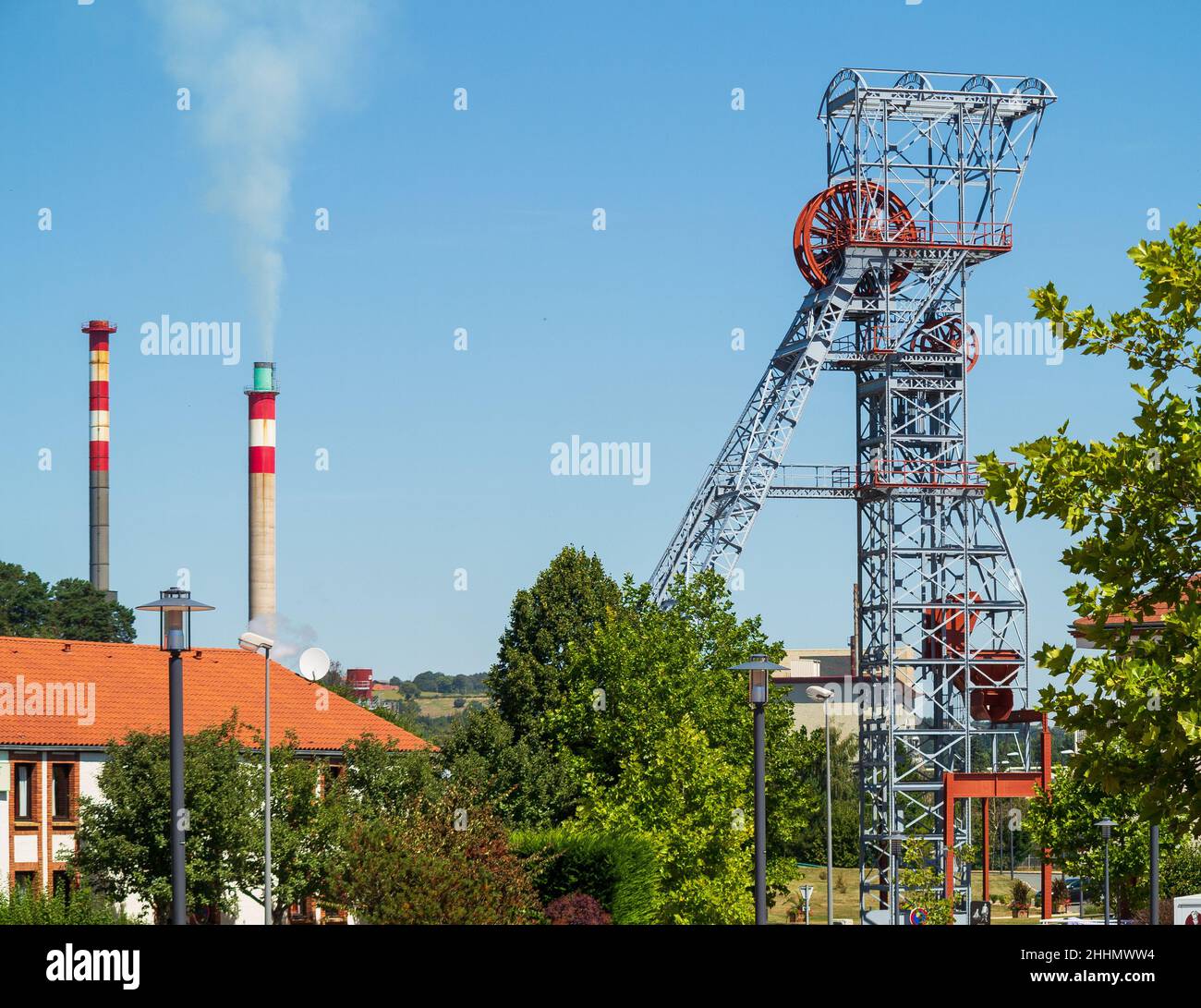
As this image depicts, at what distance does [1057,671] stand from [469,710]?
4033 centimetres

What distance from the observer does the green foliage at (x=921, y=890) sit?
51844 mm

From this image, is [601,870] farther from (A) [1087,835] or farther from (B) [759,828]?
(A) [1087,835]

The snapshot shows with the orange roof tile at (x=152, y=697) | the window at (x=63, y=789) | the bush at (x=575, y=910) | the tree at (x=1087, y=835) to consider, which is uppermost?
the orange roof tile at (x=152, y=697)

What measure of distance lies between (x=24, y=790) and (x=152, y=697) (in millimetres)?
7368

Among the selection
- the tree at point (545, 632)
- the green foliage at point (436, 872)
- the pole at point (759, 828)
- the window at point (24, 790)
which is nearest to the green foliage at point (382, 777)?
the green foliage at point (436, 872)

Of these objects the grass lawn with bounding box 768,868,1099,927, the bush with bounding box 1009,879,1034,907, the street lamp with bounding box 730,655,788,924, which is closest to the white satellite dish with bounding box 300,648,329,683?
the street lamp with bounding box 730,655,788,924

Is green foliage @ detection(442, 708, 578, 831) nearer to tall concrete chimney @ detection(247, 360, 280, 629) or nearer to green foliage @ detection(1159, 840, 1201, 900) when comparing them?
green foliage @ detection(1159, 840, 1201, 900)

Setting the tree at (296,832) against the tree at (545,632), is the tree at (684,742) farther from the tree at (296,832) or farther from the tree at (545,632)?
the tree at (296,832)

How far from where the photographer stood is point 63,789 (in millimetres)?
43719

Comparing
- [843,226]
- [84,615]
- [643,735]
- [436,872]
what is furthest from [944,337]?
[84,615]

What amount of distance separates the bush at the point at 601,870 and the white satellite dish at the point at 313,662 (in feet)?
22.9

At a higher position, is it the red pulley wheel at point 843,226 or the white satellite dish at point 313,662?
the red pulley wheel at point 843,226

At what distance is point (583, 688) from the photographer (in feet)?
184

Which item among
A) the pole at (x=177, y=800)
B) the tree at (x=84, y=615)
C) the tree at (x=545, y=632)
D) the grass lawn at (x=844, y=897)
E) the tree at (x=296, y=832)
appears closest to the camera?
the pole at (x=177, y=800)
